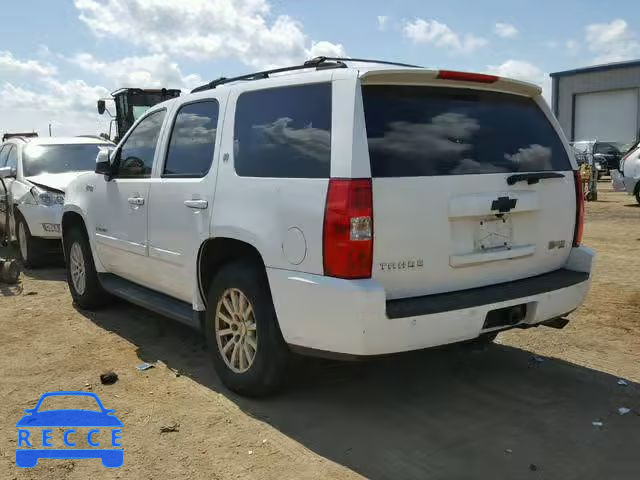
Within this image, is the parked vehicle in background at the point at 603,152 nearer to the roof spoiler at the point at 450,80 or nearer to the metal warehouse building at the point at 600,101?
the metal warehouse building at the point at 600,101

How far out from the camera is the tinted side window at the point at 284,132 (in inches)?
138

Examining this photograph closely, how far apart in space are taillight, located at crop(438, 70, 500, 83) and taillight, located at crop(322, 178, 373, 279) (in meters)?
0.86

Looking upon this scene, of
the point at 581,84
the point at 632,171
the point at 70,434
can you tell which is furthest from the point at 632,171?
the point at 581,84

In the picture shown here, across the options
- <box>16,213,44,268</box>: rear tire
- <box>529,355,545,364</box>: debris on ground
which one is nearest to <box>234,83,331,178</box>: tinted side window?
<box>529,355,545,364</box>: debris on ground

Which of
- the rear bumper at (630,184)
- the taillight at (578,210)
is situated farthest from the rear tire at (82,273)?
the rear bumper at (630,184)

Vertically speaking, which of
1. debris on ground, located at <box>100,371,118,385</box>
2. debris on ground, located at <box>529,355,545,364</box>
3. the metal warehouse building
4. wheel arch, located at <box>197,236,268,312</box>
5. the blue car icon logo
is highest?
the metal warehouse building

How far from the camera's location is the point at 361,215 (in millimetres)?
3258

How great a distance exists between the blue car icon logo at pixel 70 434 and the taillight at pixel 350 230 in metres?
1.57

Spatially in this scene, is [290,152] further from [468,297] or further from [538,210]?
[538,210]

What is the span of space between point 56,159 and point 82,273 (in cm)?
376

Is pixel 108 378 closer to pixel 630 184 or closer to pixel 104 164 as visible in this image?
pixel 104 164

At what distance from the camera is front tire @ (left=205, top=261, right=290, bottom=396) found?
12.4 ft

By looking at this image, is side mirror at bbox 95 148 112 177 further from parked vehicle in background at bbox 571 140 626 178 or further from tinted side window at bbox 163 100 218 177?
parked vehicle in background at bbox 571 140 626 178

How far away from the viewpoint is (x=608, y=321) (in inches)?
224
